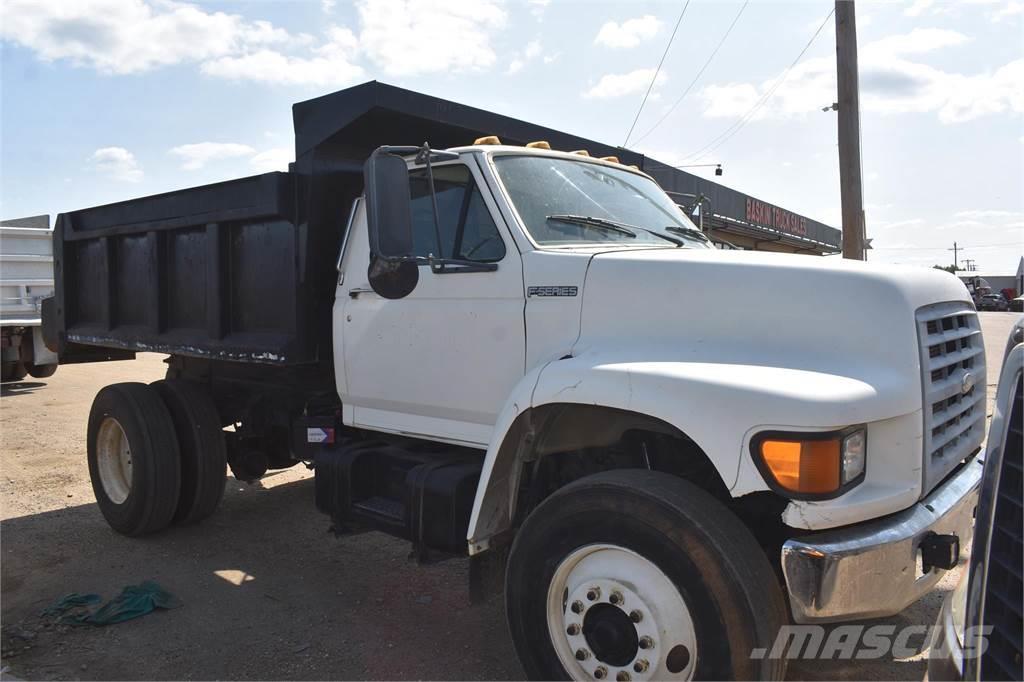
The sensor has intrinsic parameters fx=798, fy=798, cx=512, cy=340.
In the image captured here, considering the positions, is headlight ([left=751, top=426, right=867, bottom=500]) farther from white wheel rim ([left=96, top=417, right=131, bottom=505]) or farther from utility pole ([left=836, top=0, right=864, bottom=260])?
utility pole ([left=836, top=0, right=864, bottom=260])

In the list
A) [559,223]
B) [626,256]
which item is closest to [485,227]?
[559,223]

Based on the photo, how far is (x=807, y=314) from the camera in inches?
115

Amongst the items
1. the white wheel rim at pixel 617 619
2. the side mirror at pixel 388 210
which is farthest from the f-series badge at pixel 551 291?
the white wheel rim at pixel 617 619

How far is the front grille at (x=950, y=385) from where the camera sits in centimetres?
287

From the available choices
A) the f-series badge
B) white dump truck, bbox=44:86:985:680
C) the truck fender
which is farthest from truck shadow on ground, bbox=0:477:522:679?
the f-series badge

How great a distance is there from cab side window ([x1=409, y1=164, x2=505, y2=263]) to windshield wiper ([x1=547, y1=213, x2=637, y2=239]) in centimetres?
32

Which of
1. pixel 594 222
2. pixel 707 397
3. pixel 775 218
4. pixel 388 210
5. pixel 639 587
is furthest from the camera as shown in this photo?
pixel 775 218

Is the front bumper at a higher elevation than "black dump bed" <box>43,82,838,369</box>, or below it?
below

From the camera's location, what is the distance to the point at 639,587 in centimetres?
284

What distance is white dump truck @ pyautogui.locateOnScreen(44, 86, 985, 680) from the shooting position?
2643 millimetres

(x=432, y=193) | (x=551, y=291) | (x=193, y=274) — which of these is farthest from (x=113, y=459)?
(x=551, y=291)

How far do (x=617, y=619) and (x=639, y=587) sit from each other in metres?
0.16

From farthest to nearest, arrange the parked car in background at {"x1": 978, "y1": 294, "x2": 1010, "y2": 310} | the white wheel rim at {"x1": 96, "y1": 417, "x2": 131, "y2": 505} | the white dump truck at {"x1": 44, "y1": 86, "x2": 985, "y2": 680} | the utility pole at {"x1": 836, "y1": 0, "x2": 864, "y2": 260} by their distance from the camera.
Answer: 1. the parked car in background at {"x1": 978, "y1": 294, "x2": 1010, "y2": 310}
2. the utility pole at {"x1": 836, "y1": 0, "x2": 864, "y2": 260}
3. the white wheel rim at {"x1": 96, "y1": 417, "x2": 131, "y2": 505}
4. the white dump truck at {"x1": 44, "y1": 86, "x2": 985, "y2": 680}

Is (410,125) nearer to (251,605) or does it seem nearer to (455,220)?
(455,220)
